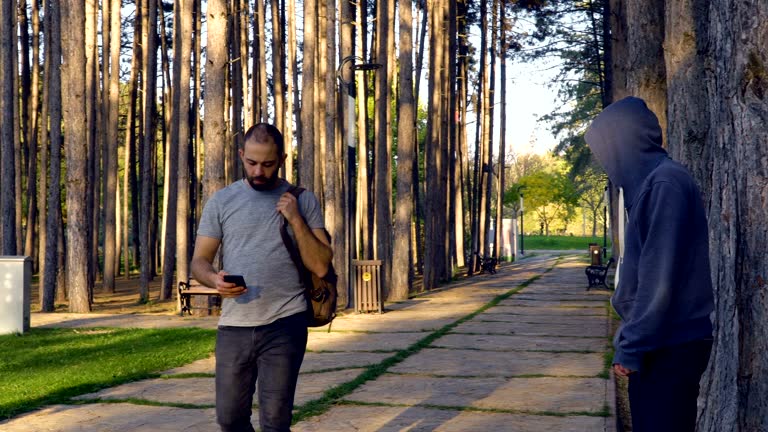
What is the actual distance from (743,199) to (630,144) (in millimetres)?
1274

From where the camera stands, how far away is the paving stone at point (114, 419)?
7.47 m

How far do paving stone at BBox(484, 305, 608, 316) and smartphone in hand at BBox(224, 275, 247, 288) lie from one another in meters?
14.0

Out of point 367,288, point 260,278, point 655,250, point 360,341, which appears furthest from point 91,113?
point 655,250

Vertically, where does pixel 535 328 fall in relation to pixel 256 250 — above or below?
below

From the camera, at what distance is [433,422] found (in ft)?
25.4

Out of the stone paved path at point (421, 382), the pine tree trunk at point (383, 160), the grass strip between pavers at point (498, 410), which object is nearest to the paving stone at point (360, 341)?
the stone paved path at point (421, 382)

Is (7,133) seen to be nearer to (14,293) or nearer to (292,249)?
(14,293)

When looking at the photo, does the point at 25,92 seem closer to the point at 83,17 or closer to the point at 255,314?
the point at 83,17

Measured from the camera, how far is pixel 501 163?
1529 inches

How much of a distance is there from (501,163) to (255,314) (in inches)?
1369

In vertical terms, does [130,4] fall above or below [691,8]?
above

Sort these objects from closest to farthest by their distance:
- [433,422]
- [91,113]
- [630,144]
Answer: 1. [630,144]
2. [433,422]
3. [91,113]

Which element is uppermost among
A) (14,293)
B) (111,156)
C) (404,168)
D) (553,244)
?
(111,156)

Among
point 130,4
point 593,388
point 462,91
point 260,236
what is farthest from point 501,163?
point 260,236
